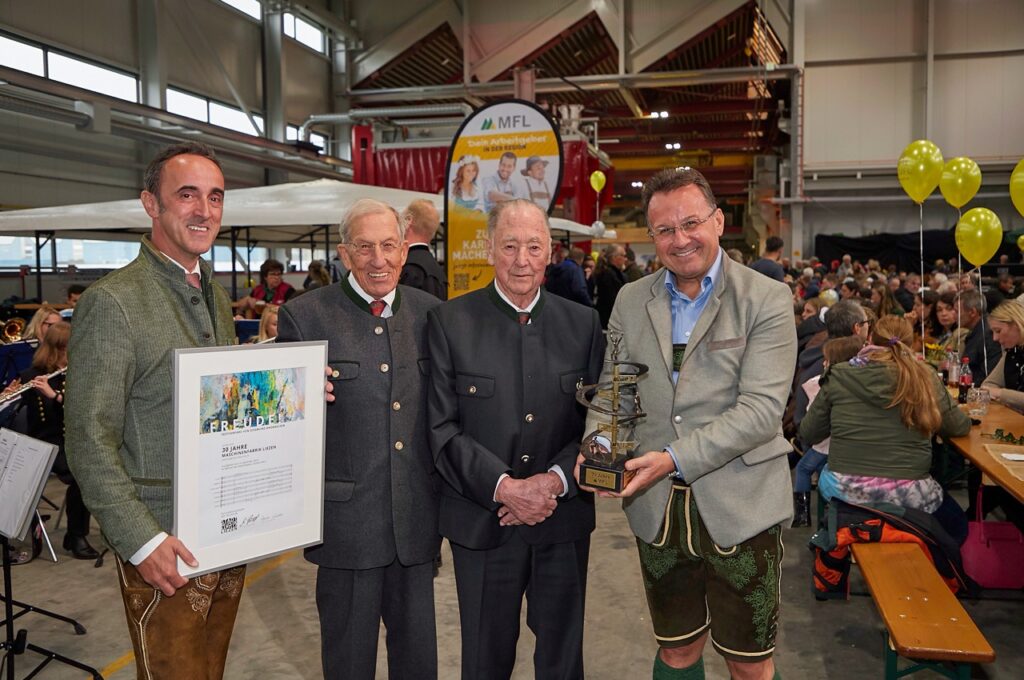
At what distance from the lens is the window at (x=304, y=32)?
18781mm

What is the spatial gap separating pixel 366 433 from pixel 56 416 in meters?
3.41

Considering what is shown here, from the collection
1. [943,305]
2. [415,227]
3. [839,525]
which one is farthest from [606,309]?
[839,525]

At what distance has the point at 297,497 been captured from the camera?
1992mm

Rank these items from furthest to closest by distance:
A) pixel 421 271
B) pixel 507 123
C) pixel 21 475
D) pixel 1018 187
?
1. pixel 1018 187
2. pixel 507 123
3. pixel 421 271
4. pixel 21 475

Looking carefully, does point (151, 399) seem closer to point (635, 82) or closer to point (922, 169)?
point (922, 169)

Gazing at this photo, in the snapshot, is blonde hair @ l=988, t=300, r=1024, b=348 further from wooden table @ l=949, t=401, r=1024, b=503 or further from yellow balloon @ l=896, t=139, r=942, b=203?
yellow balloon @ l=896, t=139, r=942, b=203

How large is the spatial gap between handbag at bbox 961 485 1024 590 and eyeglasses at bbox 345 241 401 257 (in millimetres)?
3342

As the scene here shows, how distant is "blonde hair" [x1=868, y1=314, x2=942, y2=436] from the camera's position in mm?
3732

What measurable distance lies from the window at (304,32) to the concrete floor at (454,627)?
54.4ft

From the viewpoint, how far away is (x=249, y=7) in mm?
17344

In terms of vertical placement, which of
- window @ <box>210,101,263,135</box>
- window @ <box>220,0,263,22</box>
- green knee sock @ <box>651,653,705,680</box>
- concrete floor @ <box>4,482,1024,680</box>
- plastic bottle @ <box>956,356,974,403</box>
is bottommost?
concrete floor @ <box>4,482,1024,680</box>

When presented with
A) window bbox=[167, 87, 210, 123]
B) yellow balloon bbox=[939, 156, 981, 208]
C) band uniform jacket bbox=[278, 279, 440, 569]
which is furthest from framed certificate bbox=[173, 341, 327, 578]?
window bbox=[167, 87, 210, 123]

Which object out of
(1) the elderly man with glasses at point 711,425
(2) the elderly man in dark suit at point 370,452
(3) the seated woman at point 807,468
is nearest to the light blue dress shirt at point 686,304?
(1) the elderly man with glasses at point 711,425

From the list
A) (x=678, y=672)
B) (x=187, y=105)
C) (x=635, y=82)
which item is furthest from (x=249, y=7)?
(x=678, y=672)
